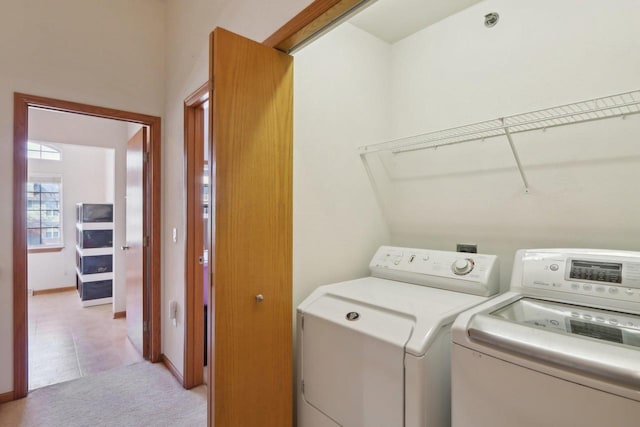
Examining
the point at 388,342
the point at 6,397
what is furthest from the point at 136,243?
the point at 388,342

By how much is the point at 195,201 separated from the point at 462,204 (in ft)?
6.11

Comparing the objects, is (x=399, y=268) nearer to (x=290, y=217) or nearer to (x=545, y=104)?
(x=290, y=217)

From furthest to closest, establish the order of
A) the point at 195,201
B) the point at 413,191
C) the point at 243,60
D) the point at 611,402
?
the point at 195,201, the point at 413,191, the point at 243,60, the point at 611,402

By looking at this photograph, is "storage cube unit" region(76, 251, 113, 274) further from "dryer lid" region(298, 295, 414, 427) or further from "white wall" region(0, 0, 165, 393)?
"dryer lid" region(298, 295, 414, 427)

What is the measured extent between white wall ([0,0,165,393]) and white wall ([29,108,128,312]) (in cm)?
176

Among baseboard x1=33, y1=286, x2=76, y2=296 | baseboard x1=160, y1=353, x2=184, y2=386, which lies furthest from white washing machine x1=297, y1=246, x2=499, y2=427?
baseboard x1=33, y1=286, x2=76, y2=296

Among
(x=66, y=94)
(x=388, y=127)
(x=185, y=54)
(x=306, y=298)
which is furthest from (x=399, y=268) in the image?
(x=66, y=94)

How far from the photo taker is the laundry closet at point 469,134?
146 cm

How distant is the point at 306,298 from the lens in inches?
67.1

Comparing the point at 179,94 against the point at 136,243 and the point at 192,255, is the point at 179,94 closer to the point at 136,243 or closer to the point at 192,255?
the point at 192,255

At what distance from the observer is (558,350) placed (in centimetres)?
84

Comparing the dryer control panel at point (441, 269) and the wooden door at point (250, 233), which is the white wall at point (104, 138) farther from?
the dryer control panel at point (441, 269)

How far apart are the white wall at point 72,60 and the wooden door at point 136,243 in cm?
45

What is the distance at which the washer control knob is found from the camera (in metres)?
1.57
